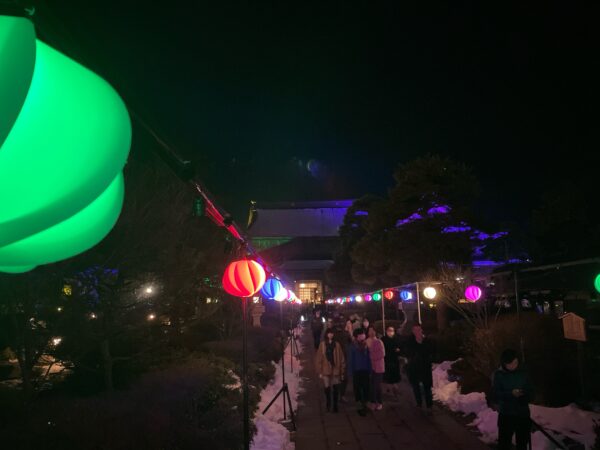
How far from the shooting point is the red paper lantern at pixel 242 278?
685 cm

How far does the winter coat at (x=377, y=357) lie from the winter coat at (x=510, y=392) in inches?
167

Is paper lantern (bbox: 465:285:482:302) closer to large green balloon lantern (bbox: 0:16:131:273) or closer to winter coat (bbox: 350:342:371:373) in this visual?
winter coat (bbox: 350:342:371:373)

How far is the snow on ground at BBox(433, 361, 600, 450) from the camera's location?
6.56 m

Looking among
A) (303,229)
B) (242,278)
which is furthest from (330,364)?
(303,229)

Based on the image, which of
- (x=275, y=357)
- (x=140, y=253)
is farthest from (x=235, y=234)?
(x=275, y=357)

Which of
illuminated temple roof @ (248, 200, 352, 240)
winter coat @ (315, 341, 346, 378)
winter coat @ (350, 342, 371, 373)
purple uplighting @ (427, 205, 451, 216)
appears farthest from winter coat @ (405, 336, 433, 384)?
illuminated temple roof @ (248, 200, 352, 240)

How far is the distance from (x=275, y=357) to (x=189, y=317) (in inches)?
174

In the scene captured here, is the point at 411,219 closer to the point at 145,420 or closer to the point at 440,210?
the point at 440,210

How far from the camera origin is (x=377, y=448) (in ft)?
24.4

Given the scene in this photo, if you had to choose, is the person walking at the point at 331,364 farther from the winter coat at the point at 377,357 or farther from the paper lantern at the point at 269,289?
the paper lantern at the point at 269,289

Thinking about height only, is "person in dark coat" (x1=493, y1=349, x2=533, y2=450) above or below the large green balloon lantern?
below

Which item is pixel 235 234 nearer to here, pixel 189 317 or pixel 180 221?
pixel 180 221

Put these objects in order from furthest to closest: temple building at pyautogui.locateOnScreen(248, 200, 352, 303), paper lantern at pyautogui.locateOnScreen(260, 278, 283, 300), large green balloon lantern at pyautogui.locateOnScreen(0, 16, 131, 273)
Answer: temple building at pyautogui.locateOnScreen(248, 200, 352, 303) → paper lantern at pyautogui.locateOnScreen(260, 278, 283, 300) → large green balloon lantern at pyautogui.locateOnScreen(0, 16, 131, 273)

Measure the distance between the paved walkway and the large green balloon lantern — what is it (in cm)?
715
